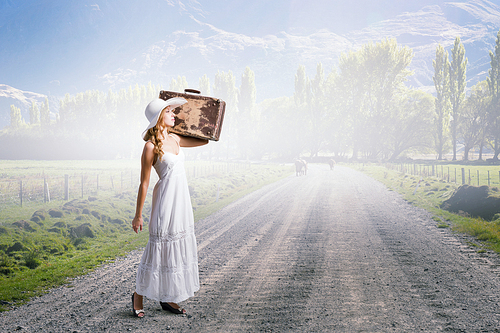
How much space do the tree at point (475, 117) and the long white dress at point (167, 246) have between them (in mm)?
48786

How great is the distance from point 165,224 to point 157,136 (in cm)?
93

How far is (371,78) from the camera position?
4584cm

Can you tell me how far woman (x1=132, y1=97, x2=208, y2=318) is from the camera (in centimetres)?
298

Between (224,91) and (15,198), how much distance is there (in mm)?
44836

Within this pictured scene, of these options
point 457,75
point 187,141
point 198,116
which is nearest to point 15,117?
point 187,141

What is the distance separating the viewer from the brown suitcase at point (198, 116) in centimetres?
301

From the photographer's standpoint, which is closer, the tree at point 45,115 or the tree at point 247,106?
the tree at point 247,106

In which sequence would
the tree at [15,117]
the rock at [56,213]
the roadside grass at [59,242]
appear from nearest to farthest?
1. the roadside grass at [59,242]
2. the rock at [56,213]
3. the tree at [15,117]

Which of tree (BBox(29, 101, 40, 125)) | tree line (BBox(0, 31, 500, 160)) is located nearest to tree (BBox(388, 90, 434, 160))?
tree line (BBox(0, 31, 500, 160))

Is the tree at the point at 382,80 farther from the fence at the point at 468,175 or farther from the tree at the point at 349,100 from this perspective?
the fence at the point at 468,175

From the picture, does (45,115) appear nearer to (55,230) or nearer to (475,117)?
(55,230)

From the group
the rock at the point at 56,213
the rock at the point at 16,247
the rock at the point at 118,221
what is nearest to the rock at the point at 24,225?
the rock at the point at 56,213

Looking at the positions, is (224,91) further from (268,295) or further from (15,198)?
(268,295)

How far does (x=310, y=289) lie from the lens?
4.13 metres
